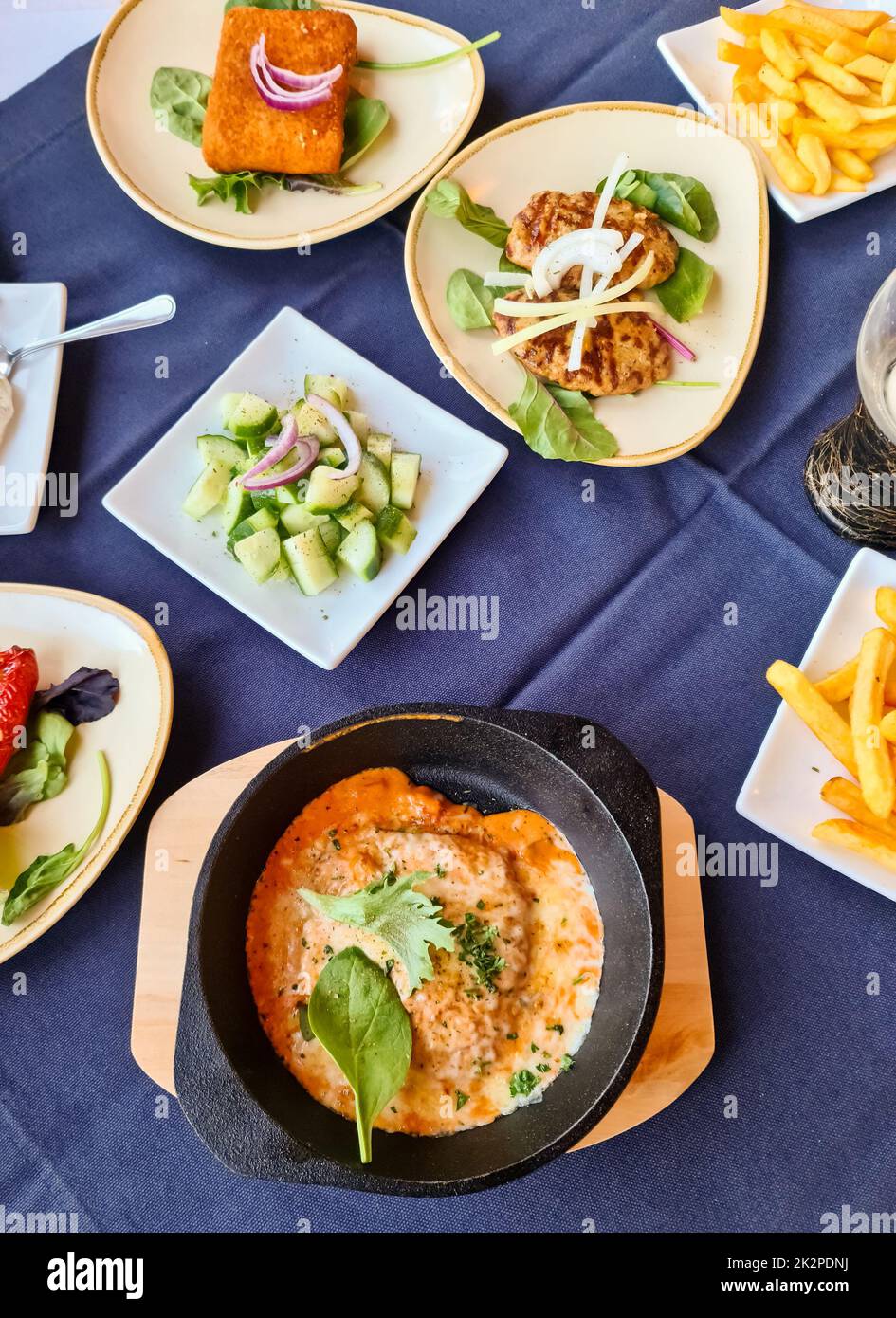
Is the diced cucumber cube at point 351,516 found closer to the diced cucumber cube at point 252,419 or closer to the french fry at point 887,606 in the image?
the diced cucumber cube at point 252,419

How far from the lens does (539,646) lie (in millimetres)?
1957

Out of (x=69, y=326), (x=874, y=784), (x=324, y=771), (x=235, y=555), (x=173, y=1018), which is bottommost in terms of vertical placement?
(x=173, y=1018)

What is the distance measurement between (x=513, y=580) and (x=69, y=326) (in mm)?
1053

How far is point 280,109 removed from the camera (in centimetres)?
196

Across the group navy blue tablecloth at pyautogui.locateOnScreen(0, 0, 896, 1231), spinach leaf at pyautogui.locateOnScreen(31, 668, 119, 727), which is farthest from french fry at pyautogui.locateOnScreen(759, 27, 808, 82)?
spinach leaf at pyautogui.locateOnScreen(31, 668, 119, 727)

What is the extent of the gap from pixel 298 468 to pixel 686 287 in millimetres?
800

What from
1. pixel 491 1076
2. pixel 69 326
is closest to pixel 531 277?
pixel 69 326

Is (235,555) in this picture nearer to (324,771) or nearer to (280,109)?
(324,771)

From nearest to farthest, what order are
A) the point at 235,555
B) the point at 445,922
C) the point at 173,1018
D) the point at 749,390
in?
the point at 445,922 < the point at 173,1018 < the point at 235,555 < the point at 749,390

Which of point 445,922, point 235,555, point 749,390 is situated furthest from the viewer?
point 749,390

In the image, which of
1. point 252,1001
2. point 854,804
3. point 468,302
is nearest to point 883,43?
point 468,302

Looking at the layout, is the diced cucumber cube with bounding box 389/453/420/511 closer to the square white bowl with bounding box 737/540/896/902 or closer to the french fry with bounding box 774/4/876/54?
the square white bowl with bounding box 737/540/896/902

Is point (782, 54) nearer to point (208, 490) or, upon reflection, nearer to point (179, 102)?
point (179, 102)

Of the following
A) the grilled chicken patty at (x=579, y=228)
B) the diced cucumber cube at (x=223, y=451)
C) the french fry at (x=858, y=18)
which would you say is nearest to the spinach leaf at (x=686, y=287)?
the grilled chicken patty at (x=579, y=228)
